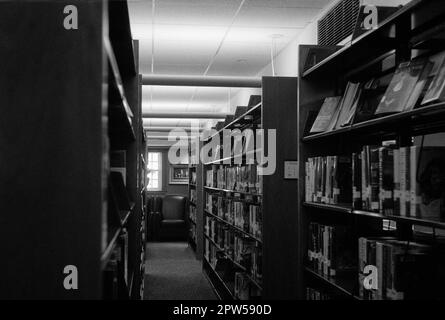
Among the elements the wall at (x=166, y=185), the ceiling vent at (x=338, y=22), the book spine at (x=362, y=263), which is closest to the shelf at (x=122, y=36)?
the book spine at (x=362, y=263)

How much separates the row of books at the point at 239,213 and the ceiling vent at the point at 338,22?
1.47 metres

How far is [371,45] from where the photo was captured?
90.0 inches

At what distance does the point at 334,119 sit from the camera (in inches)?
104

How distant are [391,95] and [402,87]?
6 centimetres

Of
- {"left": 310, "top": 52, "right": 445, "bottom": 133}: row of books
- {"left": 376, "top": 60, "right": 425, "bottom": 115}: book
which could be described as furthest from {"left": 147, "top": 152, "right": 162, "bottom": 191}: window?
{"left": 376, "top": 60, "right": 425, "bottom": 115}: book

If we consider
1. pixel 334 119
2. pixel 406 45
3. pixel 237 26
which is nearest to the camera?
pixel 406 45

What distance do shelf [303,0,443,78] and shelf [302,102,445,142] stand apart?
378mm

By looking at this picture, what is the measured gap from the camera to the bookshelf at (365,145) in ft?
6.11

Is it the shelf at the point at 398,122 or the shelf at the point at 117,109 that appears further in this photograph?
the shelf at the point at 398,122

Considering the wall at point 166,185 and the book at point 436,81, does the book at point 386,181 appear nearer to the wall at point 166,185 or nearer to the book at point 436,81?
the book at point 436,81

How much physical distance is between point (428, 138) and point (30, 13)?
1.87 m
